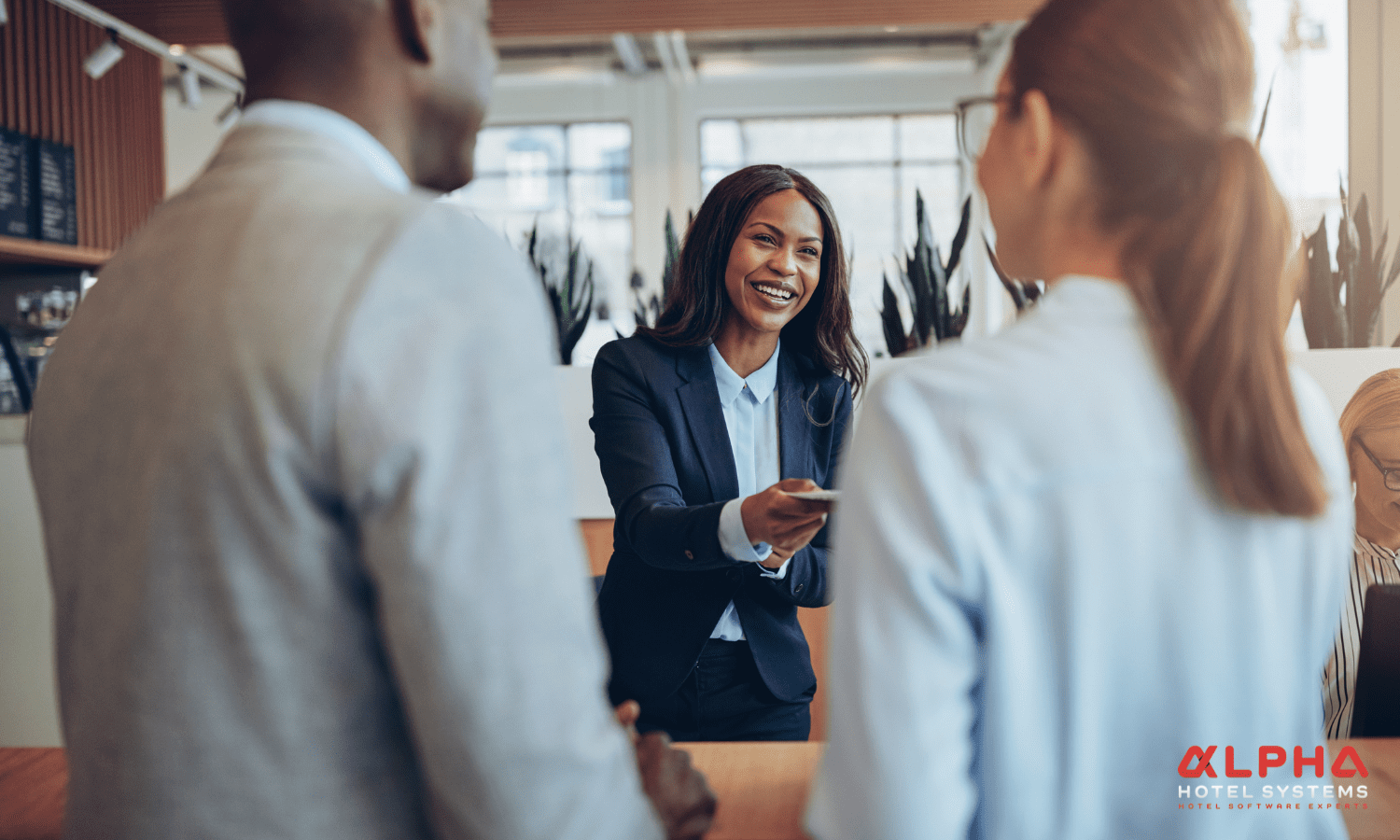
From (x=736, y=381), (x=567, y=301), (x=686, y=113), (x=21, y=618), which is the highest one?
(x=686, y=113)

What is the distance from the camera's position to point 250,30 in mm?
673

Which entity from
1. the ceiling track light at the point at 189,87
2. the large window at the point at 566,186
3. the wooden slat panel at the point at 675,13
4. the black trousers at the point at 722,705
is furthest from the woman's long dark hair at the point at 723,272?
the large window at the point at 566,186

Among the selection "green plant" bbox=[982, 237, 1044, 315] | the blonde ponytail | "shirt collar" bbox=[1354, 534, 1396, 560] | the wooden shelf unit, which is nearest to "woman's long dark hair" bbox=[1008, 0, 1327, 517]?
the blonde ponytail

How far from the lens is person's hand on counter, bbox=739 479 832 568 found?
131cm

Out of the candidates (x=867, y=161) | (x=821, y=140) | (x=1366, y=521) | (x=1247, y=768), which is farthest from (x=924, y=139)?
(x=1247, y=768)

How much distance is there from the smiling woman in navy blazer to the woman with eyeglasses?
0.99 meters

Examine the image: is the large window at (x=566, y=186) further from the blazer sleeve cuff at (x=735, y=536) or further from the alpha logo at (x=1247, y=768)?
the alpha logo at (x=1247, y=768)

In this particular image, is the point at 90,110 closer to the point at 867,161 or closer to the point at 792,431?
the point at 792,431

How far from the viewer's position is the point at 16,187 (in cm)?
360

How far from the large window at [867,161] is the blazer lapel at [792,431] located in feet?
30.1

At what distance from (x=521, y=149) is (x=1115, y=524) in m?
11.5

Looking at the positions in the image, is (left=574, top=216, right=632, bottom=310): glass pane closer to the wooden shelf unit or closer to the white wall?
the wooden shelf unit

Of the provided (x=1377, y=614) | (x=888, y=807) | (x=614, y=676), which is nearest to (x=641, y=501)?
(x=614, y=676)

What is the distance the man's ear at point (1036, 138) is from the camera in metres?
0.71
